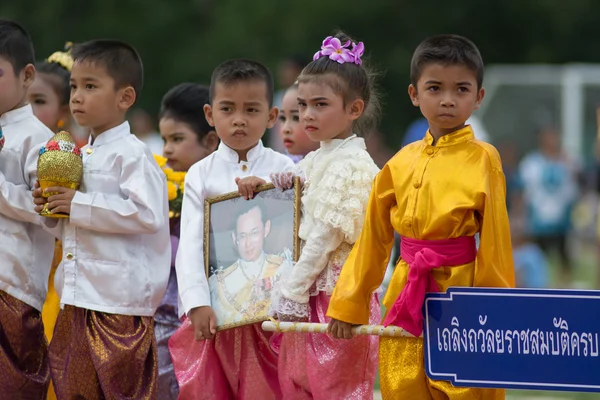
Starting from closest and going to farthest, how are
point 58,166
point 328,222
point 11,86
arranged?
point 328,222, point 58,166, point 11,86

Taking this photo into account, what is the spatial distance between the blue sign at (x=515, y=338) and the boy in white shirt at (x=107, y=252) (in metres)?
1.50

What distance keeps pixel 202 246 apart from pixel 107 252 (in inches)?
17.2

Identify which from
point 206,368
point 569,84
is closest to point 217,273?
point 206,368

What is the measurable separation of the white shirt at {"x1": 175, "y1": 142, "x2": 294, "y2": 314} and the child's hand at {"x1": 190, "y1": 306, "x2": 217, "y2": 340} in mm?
33

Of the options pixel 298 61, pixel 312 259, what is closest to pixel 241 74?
pixel 312 259

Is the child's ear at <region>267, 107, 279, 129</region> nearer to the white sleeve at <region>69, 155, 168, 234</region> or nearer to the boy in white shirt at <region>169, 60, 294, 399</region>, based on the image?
the boy in white shirt at <region>169, 60, 294, 399</region>

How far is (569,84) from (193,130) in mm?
19127

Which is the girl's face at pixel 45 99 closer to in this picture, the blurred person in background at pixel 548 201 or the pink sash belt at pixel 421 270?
the pink sash belt at pixel 421 270

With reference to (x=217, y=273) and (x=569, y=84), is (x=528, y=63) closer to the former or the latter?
(x=569, y=84)

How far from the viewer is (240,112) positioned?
5.52 m

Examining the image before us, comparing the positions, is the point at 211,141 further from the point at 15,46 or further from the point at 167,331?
the point at 15,46

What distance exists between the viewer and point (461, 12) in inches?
1083

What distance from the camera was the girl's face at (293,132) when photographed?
244 inches

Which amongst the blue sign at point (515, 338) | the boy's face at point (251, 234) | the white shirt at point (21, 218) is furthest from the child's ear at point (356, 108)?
the white shirt at point (21, 218)
